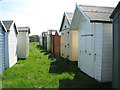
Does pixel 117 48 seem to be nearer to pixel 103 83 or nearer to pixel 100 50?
pixel 100 50

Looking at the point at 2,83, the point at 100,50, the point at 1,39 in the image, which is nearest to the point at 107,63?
the point at 100,50

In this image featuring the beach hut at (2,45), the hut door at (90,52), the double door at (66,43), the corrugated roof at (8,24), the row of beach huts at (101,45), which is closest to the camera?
the row of beach huts at (101,45)

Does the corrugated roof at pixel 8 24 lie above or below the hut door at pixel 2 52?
above

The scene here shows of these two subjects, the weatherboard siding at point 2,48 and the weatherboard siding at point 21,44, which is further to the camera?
the weatherboard siding at point 21,44

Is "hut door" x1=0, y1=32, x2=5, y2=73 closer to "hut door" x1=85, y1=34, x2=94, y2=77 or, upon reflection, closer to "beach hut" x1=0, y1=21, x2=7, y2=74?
"beach hut" x1=0, y1=21, x2=7, y2=74

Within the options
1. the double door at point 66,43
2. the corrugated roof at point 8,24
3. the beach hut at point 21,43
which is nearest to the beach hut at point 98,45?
the double door at point 66,43

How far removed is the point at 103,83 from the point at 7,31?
662cm

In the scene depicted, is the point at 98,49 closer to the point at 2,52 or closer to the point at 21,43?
the point at 2,52

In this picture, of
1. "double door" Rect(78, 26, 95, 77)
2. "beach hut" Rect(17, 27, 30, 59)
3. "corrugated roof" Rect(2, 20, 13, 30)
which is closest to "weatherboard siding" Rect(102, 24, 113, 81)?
"double door" Rect(78, 26, 95, 77)

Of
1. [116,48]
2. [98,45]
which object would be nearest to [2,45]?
[98,45]

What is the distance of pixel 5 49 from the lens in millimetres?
7820

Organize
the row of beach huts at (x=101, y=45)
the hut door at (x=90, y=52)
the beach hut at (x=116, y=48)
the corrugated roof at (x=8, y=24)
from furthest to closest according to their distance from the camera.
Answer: the corrugated roof at (x=8, y=24) < the hut door at (x=90, y=52) < the row of beach huts at (x=101, y=45) < the beach hut at (x=116, y=48)

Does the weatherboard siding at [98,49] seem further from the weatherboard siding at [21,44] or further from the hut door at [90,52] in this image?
the weatherboard siding at [21,44]

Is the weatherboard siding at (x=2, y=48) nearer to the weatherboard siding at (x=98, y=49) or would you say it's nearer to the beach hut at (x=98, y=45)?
the beach hut at (x=98, y=45)
